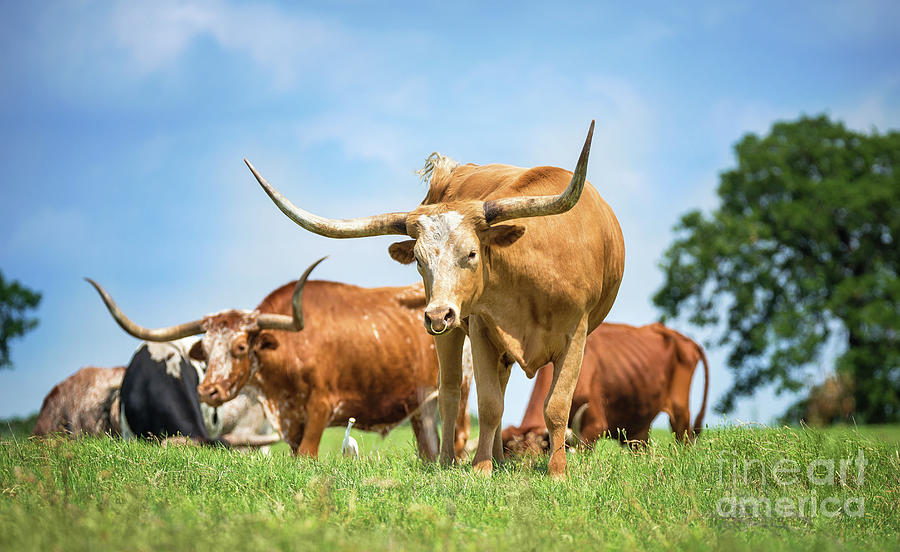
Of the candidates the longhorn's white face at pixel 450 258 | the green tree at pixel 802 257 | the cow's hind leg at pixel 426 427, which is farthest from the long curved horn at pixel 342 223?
the green tree at pixel 802 257

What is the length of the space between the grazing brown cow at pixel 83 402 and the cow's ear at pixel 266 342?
2671mm

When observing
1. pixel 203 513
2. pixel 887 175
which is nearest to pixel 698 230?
pixel 887 175

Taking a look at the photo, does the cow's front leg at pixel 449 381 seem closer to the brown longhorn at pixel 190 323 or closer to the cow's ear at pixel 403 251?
the cow's ear at pixel 403 251

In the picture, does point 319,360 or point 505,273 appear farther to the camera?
point 319,360

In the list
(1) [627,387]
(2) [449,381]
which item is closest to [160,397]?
(2) [449,381]

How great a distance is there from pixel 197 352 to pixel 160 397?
0.65 meters

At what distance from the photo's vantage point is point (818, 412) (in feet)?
66.9

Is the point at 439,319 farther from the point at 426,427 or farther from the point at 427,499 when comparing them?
the point at 426,427

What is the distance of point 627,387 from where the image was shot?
10.5m

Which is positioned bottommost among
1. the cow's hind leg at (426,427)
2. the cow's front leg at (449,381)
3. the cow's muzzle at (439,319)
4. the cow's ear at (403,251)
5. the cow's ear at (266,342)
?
the cow's hind leg at (426,427)

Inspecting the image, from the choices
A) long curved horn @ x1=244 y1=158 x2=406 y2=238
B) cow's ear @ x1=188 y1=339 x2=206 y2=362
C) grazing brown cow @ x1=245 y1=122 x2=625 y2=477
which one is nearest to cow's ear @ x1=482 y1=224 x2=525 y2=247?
grazing brown cow @ x1=245 y1=122 x2=625 y2=477

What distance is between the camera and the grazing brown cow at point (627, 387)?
9750 mm

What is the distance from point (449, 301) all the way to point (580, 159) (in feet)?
4.18

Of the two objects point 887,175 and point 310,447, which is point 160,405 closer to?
point 310,447
